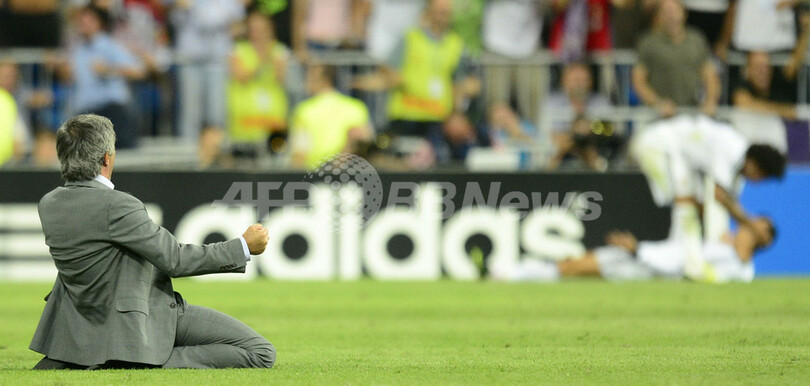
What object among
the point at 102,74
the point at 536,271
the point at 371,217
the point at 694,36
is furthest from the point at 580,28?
the point at 102,74

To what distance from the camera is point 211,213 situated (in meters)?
14.4

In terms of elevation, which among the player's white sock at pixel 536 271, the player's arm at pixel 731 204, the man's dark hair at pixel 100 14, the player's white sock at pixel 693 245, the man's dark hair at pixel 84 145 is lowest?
the player's white sock at pixel 536 271

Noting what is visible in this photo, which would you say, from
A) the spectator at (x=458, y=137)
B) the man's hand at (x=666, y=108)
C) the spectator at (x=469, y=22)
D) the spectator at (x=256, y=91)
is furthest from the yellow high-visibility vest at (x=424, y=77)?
the man's hand at (x=666, y=108)

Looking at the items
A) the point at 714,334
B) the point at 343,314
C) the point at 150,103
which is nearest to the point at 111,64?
the point at 150,103

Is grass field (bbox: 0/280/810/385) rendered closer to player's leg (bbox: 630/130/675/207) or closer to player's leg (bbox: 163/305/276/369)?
player's leg (bbox: 163/305/276/369)

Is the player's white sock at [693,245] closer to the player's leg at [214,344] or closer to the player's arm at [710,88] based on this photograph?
the player's arm at [710,88]

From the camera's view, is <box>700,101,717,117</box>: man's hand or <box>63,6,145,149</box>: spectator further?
<box>63,6,145,149</box>: spectator

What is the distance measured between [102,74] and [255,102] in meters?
1.87

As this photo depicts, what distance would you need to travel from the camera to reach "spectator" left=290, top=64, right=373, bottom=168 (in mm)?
15188

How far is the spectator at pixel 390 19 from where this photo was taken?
16.0 m

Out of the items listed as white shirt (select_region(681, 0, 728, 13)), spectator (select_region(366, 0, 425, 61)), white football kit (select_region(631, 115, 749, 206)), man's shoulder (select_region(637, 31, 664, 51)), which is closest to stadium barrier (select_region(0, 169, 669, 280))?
white football kit (select_region(631, 115, 749, 206))

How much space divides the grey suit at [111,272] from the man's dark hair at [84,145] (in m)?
0.09

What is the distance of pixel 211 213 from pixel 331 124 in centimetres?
185

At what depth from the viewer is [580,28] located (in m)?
16.2
